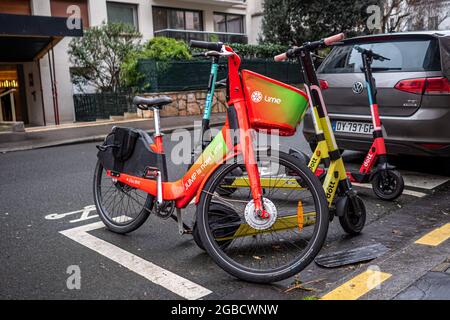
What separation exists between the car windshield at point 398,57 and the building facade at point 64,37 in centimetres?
1137

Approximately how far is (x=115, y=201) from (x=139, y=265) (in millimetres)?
1092

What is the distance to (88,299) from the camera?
298cm

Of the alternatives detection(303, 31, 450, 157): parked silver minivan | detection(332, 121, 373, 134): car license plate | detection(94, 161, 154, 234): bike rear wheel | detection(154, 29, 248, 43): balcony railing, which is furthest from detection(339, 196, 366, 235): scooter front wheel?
detection(154, 29, 248, 43): balcony railing

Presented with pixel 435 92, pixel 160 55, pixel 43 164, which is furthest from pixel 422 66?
pixel 160 55

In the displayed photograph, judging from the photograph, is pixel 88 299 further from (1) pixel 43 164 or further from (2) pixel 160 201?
(1) pixel 43 164

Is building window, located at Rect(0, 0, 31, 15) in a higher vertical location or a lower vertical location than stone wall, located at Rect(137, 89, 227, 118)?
higher

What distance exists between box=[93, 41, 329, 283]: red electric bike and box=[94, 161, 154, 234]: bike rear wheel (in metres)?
0.29

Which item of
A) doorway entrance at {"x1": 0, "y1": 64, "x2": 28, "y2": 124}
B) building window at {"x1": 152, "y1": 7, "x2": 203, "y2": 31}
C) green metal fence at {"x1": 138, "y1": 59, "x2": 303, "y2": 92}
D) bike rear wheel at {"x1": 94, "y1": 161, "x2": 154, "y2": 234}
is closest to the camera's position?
bike rear wheel at {"x1": 94, "y1": 161, "x2": 154, "y2": 234}

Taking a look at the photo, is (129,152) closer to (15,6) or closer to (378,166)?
(378,166)

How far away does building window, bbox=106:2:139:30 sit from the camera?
812 inches

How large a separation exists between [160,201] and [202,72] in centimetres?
1411

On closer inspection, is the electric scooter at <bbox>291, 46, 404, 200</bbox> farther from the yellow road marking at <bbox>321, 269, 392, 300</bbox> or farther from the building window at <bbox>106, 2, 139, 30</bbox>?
the building window at <bbox>106, 2, 139, 30</bbox>

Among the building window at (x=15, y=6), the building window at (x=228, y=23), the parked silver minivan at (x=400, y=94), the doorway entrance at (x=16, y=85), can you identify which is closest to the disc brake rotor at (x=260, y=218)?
the parked silver minivan at (x=400, y=94)

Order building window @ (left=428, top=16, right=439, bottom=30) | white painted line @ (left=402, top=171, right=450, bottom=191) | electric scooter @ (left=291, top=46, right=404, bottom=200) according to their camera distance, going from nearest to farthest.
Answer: electric scooter @ (left=291, top=46, right=404, bottom=200) < white painted line @ (left=402, top=171, right=450, bottom=191) < building window @ (left=428, top=16, right=439, bottom=30)
